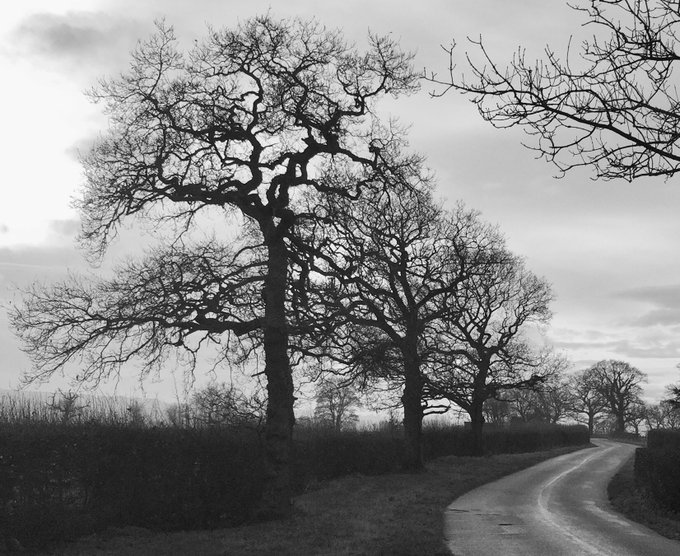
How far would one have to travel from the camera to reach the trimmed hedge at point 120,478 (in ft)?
39.4

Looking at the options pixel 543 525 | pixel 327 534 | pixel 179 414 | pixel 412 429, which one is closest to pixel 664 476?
pixel 543 525

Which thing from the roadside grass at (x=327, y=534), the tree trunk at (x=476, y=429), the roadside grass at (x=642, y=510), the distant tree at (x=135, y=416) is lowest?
the roadside grass at (x=642, y=510)

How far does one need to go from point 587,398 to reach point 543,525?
8778 cm

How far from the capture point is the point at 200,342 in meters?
18.6

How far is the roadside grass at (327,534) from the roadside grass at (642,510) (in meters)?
4.93

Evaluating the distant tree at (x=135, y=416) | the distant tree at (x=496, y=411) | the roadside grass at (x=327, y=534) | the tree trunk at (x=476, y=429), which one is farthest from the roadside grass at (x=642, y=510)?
the distant tree at (x=496, y=411)

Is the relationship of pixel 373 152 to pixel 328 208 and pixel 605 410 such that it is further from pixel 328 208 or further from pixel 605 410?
pixel 605 410

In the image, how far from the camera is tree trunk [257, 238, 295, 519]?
51.3 ft

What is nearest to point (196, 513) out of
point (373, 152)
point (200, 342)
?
point (200, 342)

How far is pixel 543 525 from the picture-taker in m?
16.0

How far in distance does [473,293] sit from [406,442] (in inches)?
465

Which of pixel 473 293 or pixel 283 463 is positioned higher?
pixel 473 293

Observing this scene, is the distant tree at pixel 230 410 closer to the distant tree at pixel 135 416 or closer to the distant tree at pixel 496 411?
the distant tree at pixel 135 416

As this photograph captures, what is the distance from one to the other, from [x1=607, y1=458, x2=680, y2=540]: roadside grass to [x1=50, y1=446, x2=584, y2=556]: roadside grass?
493 centimetres
